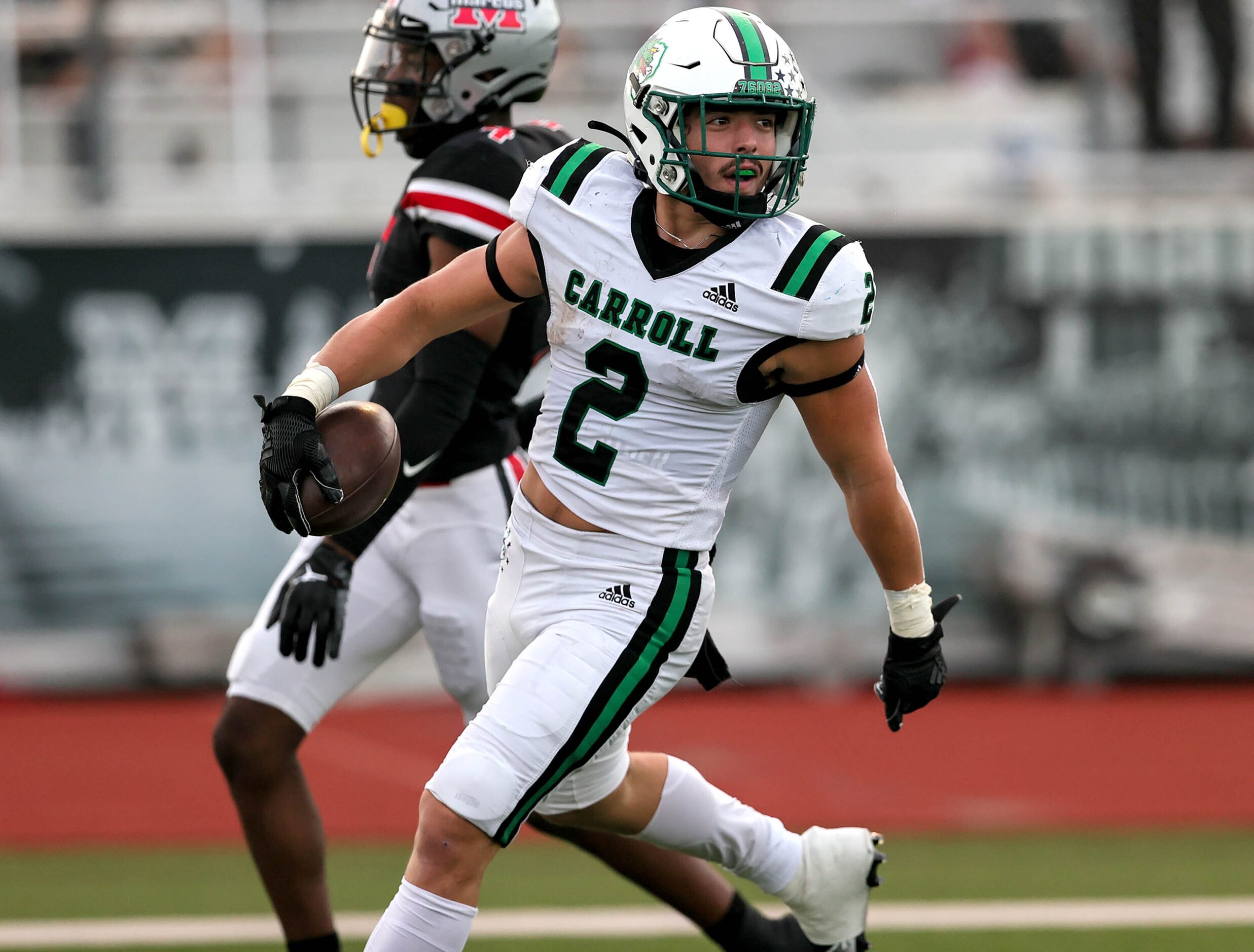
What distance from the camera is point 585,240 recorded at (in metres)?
2.66

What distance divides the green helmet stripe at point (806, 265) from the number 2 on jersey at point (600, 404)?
0.91 feet

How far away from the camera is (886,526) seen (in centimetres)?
276

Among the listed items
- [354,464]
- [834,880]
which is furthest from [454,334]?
[834,880]

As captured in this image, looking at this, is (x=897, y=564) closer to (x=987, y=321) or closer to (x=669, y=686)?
(x=669, y=686)

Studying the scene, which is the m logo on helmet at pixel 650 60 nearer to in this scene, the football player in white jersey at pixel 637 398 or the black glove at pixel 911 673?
the football player in white jersey at pixel 637 398

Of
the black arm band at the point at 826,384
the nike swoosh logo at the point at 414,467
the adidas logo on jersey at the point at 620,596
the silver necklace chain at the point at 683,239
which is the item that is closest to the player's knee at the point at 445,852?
the adidas logo on jersey at the point at 620,596

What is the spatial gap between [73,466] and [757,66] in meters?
5.73

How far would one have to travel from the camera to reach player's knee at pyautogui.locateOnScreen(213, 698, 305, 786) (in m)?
3.25

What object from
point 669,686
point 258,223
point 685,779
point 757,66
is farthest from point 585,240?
point 258,223

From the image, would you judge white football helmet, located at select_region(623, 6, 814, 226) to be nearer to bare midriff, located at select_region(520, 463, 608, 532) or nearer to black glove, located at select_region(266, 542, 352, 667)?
bare midriff, located at select_region(520, 463, 608, 532)

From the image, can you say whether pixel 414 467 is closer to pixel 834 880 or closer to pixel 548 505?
pixel 548 505

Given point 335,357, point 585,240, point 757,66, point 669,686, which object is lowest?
point 669,686

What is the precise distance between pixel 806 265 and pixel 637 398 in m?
0.36

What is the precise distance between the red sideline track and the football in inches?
120
